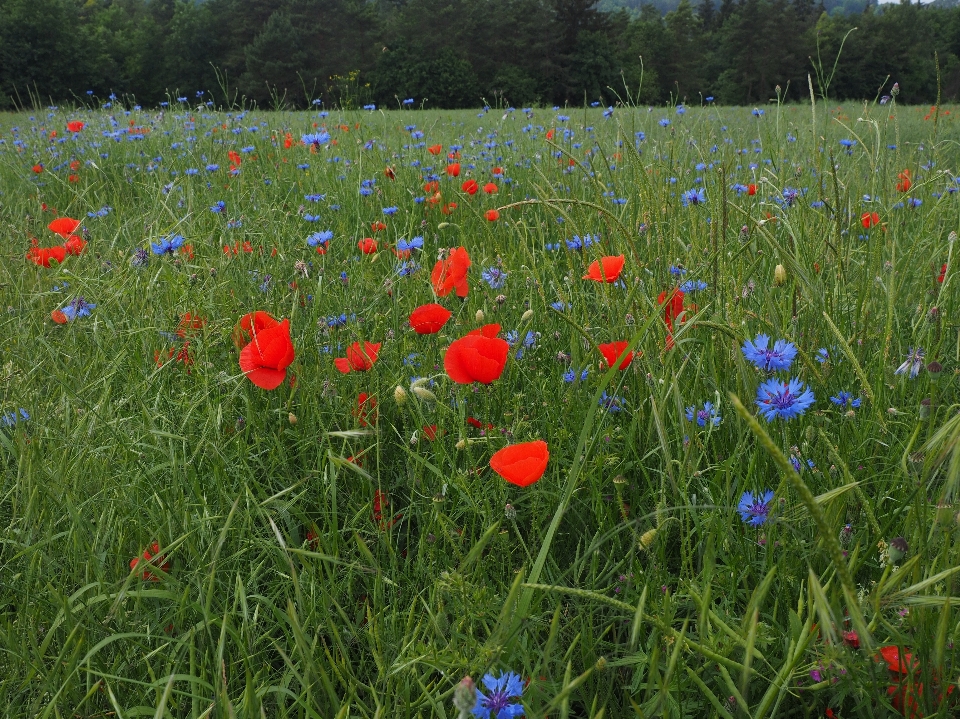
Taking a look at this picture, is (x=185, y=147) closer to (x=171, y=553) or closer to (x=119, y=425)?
(x=119, y=425)

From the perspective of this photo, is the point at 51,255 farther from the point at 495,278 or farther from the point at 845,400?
the point at 845,400

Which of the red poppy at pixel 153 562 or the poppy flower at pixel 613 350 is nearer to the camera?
→ the red poppy at pixel 153 562

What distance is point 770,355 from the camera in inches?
40.9

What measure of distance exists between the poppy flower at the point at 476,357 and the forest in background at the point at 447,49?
21.7 m

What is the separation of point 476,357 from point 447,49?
27464 millimetres

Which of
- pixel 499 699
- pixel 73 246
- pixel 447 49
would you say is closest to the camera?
pixel 499 699

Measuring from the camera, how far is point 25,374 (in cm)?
139

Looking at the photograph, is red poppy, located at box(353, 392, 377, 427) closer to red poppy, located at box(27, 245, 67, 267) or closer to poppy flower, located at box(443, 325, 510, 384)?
poppy flower, located at box(443, 325, 510, 384)

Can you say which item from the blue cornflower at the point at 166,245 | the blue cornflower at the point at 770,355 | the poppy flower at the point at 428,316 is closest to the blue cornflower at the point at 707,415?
the blue cornflower at the point at 770,355

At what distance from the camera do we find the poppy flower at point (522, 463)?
2.77 ft

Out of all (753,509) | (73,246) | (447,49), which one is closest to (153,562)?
(753,509)

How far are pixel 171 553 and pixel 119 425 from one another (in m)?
0.33

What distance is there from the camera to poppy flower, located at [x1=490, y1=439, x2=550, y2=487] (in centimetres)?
84

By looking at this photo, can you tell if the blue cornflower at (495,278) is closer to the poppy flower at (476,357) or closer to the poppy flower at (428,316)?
the poppy flower at (428,316)
